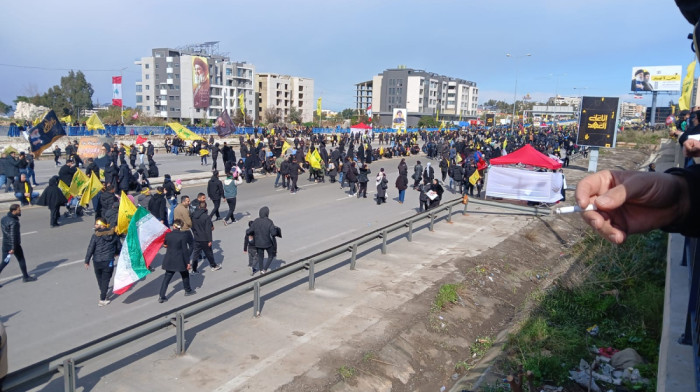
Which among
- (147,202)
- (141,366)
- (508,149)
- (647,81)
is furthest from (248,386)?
(647,81)

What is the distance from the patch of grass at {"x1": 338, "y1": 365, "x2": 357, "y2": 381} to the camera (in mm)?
6587

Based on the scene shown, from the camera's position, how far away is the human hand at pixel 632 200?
1789mm

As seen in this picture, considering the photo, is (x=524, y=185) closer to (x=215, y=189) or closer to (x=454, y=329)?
(x=454, y=329)

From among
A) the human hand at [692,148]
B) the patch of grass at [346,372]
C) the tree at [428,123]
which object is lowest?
the patch of grass at [346,372]

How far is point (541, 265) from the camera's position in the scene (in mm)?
13422

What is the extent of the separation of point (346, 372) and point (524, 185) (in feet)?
43.2

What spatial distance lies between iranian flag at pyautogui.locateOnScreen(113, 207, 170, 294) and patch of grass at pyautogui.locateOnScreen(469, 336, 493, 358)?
590 cm

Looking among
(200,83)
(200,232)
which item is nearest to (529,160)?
(200,232)

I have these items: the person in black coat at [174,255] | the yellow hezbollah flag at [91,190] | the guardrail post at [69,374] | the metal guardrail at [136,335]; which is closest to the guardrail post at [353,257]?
the metal guardrail at [136,335]

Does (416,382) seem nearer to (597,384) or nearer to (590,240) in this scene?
(597,384)

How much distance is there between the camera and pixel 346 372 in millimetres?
6652

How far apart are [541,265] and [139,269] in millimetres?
9945

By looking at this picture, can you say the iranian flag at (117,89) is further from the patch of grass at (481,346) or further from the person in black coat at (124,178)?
the patch of grass at (481,346)

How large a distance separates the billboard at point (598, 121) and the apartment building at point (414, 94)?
8196 cm
